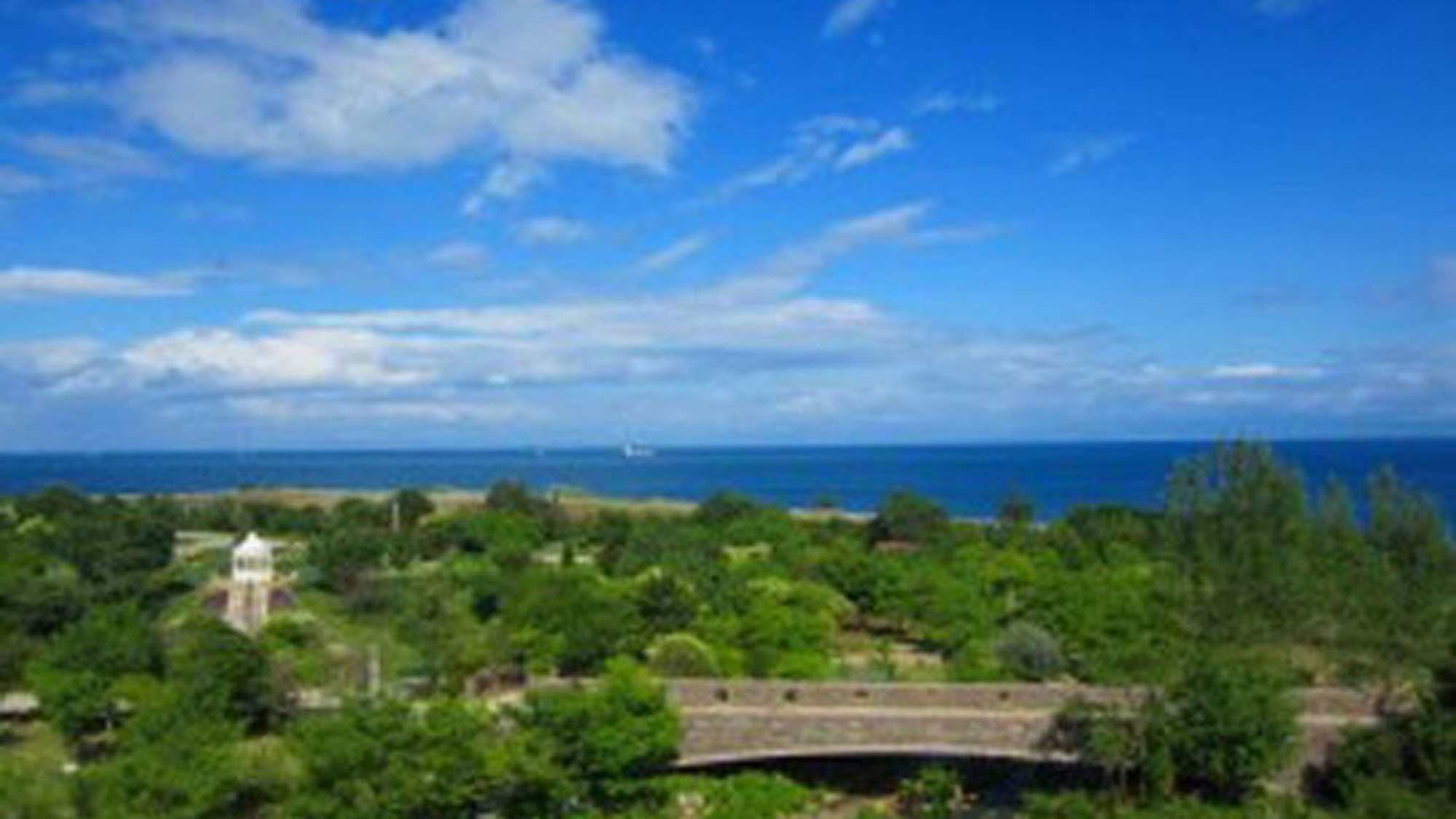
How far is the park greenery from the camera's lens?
880 inches

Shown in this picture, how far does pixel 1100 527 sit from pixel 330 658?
3216 cm

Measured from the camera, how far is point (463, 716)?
2295cm

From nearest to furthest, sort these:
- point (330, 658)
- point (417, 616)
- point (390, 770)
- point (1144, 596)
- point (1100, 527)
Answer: point (390, 770) → point (330, 658) → point (1144, 596) → point (417, 616) → point (1100, 527)

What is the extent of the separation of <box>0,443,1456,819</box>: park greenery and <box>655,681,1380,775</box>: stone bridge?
633 millimetres

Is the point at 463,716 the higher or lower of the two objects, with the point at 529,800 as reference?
higher

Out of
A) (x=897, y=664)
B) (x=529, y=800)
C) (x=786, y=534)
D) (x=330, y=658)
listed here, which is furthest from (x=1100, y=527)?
(x=529, y=800)

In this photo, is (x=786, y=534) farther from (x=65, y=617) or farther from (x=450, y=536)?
(x=65, y=617)

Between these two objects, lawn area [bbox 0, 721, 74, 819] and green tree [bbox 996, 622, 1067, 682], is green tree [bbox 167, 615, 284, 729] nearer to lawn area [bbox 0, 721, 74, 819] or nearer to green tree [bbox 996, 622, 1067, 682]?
lawn area [bbox 0, 721, 74, 819]

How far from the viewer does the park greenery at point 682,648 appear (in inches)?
880

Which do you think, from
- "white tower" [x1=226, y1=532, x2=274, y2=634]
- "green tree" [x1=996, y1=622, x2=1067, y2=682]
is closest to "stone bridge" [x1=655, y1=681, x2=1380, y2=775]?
"green tree" [x1=996, y1=622, x2=1067, y2=682]

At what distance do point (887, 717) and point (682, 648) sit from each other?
6.67 metres

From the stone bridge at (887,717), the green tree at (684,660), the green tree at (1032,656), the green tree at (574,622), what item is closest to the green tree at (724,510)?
the green tree at (574,622)

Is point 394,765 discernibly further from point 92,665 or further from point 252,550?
point 252,550

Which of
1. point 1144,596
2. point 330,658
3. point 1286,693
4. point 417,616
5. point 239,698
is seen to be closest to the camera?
point 1286,693
